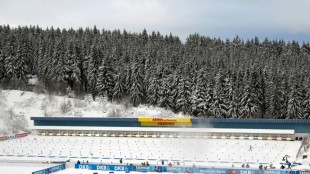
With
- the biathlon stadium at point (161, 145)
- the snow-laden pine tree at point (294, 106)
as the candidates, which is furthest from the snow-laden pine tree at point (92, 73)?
the snow-laden pine tree at point (294, 106)

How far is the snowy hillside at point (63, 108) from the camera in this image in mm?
82312

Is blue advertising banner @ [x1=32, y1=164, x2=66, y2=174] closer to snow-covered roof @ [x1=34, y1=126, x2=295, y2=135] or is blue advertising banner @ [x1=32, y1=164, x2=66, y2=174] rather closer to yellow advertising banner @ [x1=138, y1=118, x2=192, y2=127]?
snow-covered roof @ [x1=34, y1=126, x2=295, y2=135]

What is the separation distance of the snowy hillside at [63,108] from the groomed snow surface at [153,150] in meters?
15.3

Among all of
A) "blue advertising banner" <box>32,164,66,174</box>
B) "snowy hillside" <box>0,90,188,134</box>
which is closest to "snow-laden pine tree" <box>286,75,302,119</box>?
"snowy hillside" <box>0,90,188,134</box>

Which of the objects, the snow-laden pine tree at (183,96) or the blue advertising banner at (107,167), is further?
the snow-laden pine tree at (183,96)

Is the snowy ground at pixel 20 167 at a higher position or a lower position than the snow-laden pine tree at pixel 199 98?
lower

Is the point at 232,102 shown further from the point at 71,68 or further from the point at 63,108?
the point at 71,68

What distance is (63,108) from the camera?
8438 centimetres

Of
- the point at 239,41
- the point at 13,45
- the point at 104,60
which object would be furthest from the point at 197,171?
the point at 239,41

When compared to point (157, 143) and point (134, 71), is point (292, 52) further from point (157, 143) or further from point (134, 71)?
point (157, 143)

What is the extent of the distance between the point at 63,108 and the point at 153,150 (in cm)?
3434

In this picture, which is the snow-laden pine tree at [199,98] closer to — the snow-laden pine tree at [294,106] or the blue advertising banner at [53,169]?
the snow-laden pine tree at [294,106]

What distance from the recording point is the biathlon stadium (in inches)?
1818

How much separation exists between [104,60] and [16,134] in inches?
1111
